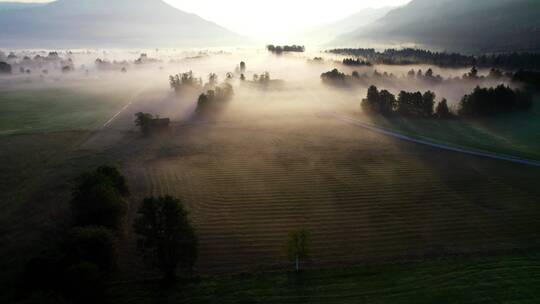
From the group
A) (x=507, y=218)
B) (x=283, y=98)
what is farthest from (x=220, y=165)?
(x=283, y=98)

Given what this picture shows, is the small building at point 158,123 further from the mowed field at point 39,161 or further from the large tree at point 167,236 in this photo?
the large tree at point 167,236

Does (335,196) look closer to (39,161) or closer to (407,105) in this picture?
(39,161)

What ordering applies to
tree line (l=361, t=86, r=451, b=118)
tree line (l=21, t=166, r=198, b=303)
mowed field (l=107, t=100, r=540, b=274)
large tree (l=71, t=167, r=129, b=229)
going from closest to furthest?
tree line (l=21, t=166, r=198, b=303)
large tree (l=71, t=167, r=129, b=229)
mowed field (l=107, t=100, r=540, b=274)
tree line (l=361, t=86, r=451, b=118)

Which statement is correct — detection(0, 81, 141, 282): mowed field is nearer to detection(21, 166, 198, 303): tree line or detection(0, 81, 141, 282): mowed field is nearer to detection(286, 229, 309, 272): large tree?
detection(21, 166, 198, 303): tree line

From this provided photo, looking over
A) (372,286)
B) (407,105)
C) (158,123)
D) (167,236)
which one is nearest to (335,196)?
(372,286)

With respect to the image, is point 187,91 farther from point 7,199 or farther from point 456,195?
point 456,195

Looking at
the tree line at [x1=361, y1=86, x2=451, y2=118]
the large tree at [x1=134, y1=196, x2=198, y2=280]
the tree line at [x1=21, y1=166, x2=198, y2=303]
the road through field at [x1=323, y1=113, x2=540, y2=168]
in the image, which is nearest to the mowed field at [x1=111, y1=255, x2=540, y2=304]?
the large tree at [x1=134, y1=196, x2=198, y2=280]

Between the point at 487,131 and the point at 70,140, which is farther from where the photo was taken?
the point at 487,131
